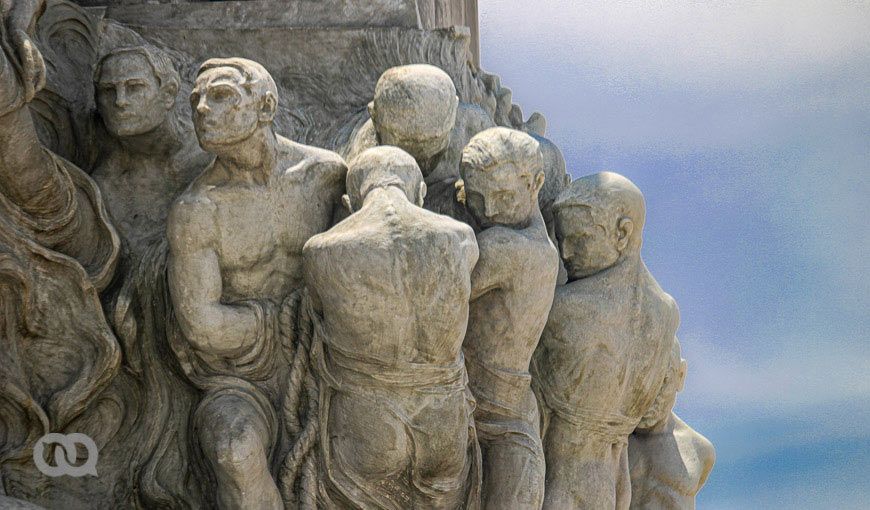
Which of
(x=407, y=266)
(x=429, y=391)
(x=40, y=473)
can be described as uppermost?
(x=407, y=266)

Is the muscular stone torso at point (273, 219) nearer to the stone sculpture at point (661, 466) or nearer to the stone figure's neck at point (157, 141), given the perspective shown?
the stone figure's neck at point (157, 141)

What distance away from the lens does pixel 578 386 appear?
6.60 meters

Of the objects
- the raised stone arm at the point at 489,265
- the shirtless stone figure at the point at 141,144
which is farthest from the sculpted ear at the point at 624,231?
the shirtless stone figure at the point at 141,144

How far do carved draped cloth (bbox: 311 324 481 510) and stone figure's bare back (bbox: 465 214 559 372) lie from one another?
0.26 meters

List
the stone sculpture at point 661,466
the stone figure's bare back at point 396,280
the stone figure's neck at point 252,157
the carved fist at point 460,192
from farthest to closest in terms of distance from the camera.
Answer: the stone sculpture at point 661,466 < the carved fist at point 460,192 < the stone figure's neck at point 252,157 < the stone figure's bare back at point 396,280

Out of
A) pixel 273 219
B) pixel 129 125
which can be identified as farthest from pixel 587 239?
pixel 129 125

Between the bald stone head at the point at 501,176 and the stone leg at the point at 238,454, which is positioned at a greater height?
A: the bald stone head at the point at 501,176

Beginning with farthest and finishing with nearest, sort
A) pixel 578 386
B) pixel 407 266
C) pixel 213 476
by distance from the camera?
pixel 578 386 → pixel 213 476 → pixel 407 266

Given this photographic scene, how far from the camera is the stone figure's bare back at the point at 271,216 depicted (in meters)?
6.15

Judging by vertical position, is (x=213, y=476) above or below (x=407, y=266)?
below

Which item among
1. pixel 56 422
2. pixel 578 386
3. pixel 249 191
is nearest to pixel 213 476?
pixel 56 422

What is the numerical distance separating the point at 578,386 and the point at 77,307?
1923 mm

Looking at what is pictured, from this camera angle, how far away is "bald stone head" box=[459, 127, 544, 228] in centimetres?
628

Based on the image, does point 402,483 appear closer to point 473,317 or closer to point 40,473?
point 473,317
